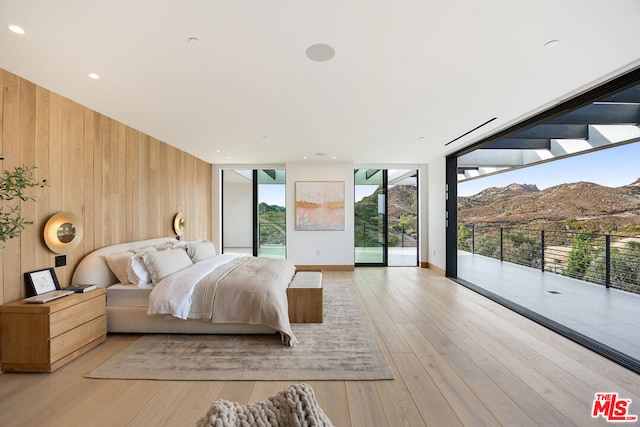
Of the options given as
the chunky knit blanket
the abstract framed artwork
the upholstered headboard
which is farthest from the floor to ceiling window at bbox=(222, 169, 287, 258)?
the chunky knit blanket

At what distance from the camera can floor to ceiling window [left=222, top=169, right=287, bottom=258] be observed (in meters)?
6.53

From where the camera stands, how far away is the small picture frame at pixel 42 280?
2295 millimetres

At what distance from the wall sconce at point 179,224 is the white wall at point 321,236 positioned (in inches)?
88.4

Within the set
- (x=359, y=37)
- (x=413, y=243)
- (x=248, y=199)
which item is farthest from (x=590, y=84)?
(x=248, y=199)

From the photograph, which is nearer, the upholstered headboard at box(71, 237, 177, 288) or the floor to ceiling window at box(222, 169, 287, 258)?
the upholstered headboard at box(71, 237, 177, 288)

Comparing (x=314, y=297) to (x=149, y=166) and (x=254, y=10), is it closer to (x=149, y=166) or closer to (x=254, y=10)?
(x=254, y=10)

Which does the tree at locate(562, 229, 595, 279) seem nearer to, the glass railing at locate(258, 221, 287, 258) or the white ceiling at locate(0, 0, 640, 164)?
the white ceiling at locate(0, 0, 640, 164)

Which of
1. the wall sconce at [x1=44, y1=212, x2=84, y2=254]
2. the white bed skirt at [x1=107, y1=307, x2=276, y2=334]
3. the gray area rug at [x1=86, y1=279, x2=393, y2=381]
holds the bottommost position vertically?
the gray area rug at [x1=86, y1=279, x2=393, y2=381]

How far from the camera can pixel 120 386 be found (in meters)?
1.97

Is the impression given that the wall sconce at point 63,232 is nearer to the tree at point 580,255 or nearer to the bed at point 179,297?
the bed at point 179,297

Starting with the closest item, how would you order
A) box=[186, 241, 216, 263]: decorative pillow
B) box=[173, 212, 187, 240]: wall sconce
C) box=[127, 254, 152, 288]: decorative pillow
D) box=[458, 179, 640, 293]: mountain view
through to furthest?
box=[127, 254, 152, 288]: decorative pillow, box=[186, 241, 216, 263]: decorative pillow, box=[458, 179, 640, 293]: mountain view, box=[173, 212, 187, 240]: wall sconce

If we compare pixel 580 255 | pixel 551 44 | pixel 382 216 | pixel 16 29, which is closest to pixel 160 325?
pixel 16 29

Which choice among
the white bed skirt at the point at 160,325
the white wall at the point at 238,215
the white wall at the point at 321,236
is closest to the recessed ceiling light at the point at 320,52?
the white bed skirt at the point at 160,325

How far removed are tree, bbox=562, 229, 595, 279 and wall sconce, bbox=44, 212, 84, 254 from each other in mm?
7972
